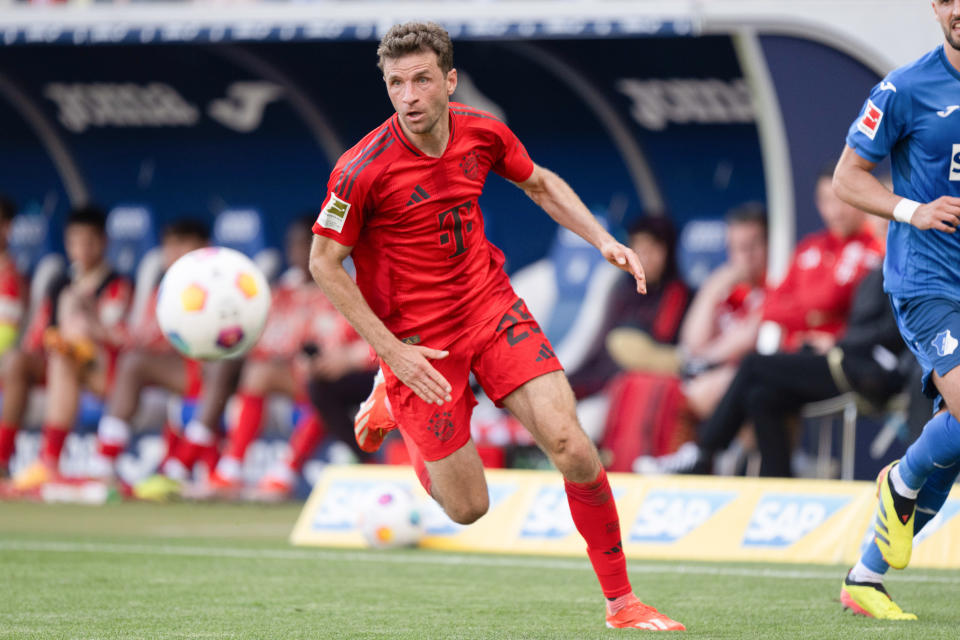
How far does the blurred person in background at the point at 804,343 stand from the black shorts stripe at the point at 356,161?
3.97 m

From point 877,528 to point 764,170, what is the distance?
232 inches

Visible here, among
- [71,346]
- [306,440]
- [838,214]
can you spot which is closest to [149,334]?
[71,346]

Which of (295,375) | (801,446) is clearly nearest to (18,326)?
(295,375)

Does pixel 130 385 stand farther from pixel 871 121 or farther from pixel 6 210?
pixel 871 121

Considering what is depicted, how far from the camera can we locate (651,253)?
32.7ft

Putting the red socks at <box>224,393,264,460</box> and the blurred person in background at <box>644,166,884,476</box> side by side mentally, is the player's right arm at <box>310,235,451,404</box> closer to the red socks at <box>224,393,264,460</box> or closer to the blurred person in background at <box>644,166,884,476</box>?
the blurred person in background at <box>644,166,884,476</box>

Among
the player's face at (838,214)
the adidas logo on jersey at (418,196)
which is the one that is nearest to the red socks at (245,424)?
the player's face at (838,214)

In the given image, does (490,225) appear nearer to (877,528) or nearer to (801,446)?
(801,446)

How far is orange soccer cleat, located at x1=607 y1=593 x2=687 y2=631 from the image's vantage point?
15.8 ft

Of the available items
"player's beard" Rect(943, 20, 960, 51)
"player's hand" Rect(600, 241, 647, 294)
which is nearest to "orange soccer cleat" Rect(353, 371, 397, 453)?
"player's hand" Rect(600, 241, 647, 294)

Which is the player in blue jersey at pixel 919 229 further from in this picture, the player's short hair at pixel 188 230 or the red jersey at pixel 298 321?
the player's short hair at pixel 188 230

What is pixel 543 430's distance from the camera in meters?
4.93

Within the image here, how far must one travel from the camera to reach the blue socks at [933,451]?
16.1 feet

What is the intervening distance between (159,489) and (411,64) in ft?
23.0
